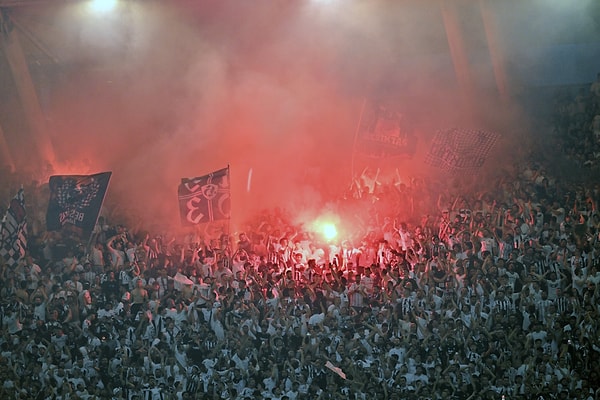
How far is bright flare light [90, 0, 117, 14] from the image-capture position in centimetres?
1370

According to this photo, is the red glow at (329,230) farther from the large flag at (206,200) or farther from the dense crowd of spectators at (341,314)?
the large flag at (206,200)

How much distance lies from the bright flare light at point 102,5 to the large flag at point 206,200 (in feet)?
13.6

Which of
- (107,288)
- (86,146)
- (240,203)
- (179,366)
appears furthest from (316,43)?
(179,366)

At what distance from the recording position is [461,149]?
12.9m

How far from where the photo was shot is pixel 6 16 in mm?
13820

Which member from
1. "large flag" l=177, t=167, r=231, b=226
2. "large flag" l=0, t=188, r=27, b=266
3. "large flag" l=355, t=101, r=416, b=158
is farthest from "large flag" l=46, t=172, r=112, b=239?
"large flag" l=355, t=101, r=416, b=158

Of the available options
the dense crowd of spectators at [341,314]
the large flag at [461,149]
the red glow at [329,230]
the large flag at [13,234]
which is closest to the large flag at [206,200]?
the dense crowd of spectators at [341,314]

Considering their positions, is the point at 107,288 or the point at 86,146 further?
the point at 86,146

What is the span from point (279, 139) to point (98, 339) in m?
5.52

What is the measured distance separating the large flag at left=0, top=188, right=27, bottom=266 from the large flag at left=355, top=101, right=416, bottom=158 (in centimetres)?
524

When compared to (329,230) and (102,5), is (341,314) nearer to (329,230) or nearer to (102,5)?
(329,230)

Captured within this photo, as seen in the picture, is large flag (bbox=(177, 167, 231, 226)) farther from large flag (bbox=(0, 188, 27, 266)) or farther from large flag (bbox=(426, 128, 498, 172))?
large flag (bbox=(426, 128, 498, 172))

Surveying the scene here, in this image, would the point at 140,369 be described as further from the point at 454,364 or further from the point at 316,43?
the point at 316,43

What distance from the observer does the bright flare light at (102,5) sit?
44.9 ft
